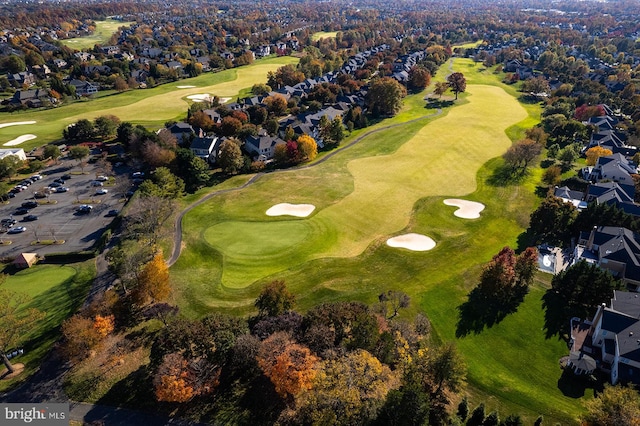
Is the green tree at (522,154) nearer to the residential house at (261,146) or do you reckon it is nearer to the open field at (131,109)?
the residential house at (261,146)

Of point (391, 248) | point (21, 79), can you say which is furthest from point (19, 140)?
point (391, 248)

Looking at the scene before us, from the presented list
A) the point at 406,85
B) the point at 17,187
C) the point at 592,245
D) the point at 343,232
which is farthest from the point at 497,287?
the point at 406,85

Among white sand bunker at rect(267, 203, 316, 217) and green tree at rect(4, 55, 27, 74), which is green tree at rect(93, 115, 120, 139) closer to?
white sand bunker at rect(267, 203, 316, 217)

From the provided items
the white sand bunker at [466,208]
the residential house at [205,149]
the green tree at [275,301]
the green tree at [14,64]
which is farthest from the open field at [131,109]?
the white sand bunker at [466,208]

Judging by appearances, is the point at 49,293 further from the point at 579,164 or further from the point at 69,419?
the point at 579,164

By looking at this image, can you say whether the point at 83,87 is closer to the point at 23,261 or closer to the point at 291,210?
the point at 23,261

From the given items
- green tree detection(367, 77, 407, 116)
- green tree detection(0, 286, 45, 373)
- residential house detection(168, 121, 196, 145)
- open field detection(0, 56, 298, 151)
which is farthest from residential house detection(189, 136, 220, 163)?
green tree detection(367, 77, 407, 116)

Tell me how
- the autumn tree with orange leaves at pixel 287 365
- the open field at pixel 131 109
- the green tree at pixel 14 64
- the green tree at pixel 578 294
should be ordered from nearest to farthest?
1. the autumn tree with orange leaves at pixel 287 365
2. the green tree at pixel 578 294
3. the open field at pixel 131 109
4. the green tree at pixel 14 64
